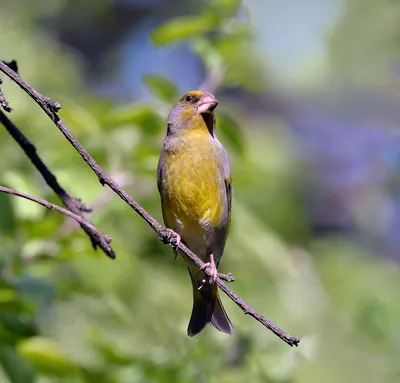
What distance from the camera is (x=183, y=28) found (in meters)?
3.95

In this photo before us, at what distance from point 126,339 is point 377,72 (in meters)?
4.24

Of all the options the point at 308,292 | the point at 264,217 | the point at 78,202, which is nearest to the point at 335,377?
the point at 308,292

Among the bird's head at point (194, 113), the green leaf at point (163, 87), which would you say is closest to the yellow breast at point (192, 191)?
the bird's head at point (194, 113)

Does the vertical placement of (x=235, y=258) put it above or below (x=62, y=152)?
above

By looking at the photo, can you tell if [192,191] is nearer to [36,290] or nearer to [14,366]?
[36,290]

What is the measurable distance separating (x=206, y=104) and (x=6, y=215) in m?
1.06

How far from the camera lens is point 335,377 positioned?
5566 millimetres

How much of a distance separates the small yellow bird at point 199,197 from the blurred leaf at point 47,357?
22.0 inches

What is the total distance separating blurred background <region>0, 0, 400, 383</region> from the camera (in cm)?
378

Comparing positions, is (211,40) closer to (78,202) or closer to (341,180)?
(78,202)

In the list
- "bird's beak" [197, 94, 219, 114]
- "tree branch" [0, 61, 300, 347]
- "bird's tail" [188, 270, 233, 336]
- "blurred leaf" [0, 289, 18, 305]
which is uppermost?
"bird's beak" [197, 94, 219, 114]

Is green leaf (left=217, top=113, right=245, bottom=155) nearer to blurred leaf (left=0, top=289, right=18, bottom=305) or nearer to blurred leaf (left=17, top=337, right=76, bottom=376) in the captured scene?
blurred leaf (left=17, top=337, right=76, bottom=376)

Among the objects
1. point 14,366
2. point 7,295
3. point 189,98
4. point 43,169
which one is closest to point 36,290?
point 7,295

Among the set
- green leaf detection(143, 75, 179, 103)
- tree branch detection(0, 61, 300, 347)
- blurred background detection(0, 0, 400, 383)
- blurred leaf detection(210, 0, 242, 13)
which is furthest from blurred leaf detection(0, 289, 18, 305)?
blurred leaf detection(210, 0, 242, 13)
